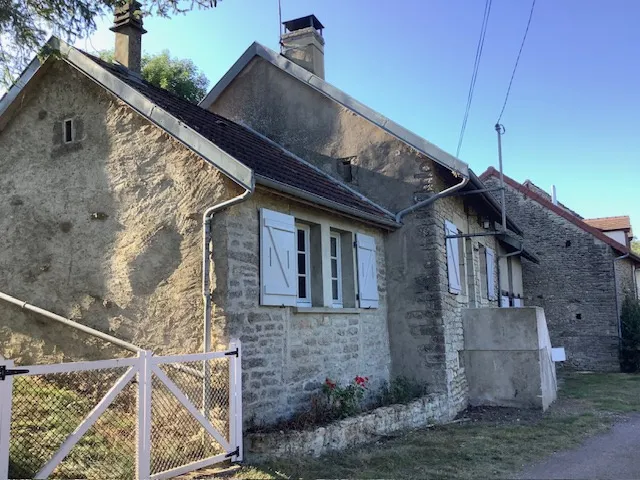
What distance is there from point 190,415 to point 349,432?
6.26ft

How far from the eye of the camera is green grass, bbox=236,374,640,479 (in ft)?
18.7

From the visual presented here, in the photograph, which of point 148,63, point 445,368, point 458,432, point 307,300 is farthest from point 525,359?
point 148,63

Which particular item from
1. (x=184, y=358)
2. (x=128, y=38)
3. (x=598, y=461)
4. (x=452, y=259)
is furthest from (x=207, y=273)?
(x=452, y=259)

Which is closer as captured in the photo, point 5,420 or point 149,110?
point 5,420

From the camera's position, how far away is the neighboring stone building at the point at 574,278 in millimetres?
17219

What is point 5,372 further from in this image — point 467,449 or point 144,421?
point 467,449

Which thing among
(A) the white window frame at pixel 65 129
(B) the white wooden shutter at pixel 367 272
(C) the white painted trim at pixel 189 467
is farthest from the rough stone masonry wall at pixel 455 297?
(A) the white window frame at pixel 65 129

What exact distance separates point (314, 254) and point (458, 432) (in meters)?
3.26

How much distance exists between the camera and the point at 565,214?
18188 millimetres

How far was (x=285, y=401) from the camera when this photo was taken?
22.3ft

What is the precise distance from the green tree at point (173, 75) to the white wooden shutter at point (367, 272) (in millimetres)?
11088

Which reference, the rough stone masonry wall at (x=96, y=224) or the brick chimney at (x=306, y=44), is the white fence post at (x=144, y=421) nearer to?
the rough stone masonry wall at (x=96, y=224)

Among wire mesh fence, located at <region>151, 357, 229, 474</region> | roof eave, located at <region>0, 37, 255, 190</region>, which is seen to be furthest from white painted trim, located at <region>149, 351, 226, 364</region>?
roof eave, located at <region>0, 37, 255, 190</region>

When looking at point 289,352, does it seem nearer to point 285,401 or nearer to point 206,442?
point 285,401
